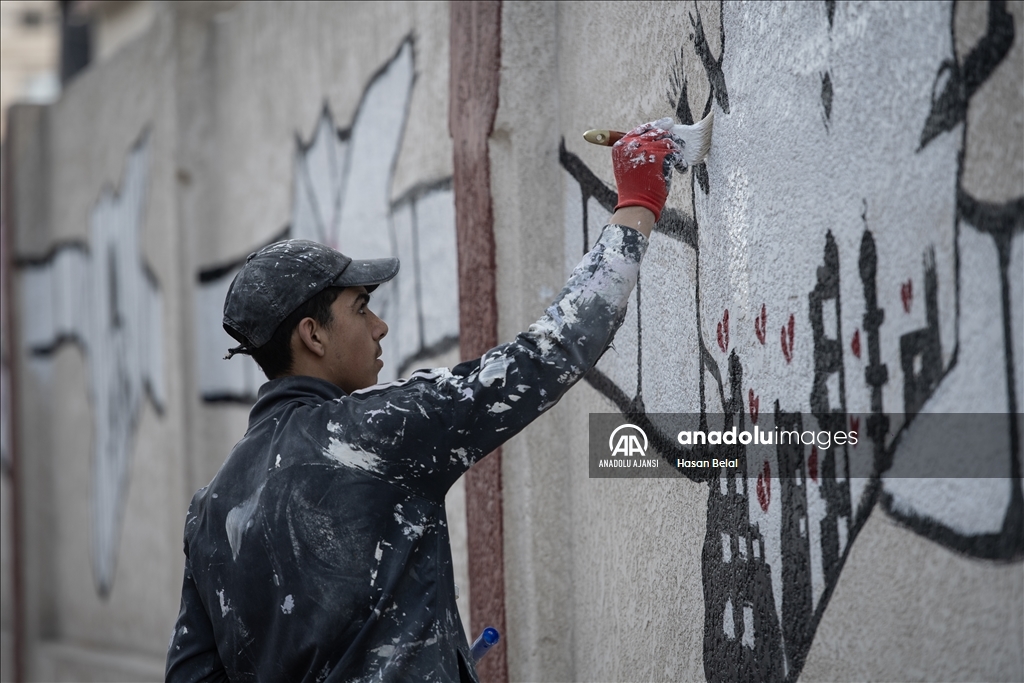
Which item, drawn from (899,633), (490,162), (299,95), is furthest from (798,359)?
(299,95)

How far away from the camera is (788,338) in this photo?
264 centimetres

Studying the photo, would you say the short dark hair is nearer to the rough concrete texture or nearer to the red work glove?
the red work glove

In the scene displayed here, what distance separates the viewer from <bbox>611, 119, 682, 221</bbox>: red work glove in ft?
7.91

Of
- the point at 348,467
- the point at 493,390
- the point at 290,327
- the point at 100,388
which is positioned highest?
the point at 290,327

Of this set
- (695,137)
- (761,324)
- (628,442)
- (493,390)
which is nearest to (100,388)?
(628,442)

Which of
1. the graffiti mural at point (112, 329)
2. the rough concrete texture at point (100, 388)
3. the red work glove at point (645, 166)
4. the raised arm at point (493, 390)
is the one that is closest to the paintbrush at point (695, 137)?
the red work glove at point (645, 166)

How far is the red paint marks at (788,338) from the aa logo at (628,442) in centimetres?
63

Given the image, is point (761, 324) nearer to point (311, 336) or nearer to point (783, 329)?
point (783, 329)

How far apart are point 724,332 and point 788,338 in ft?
0.77

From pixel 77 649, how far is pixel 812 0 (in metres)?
6.07

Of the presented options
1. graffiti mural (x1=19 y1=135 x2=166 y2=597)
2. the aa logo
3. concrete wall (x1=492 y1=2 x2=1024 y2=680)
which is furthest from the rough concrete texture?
the aa logo

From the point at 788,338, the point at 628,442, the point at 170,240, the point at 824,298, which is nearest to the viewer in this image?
the point at 824,298

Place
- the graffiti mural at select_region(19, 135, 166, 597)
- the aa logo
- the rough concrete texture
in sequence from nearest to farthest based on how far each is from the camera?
the aa logo, the rough concrete texture, the graffiti mural at select_region(19, 135, 166, 597)

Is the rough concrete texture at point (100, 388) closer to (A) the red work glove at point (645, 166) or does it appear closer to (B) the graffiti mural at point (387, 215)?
(B) the graffiti mural at point (387, 215)
